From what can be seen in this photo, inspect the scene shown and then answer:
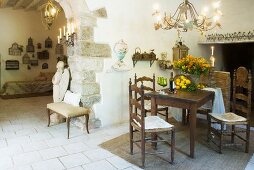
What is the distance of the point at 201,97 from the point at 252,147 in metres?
1.04

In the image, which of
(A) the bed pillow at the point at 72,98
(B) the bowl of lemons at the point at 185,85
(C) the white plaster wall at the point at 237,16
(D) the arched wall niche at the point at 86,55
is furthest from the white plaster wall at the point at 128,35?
(B) the bowl of lemons at the point at 185,85

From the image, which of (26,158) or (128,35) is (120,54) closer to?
(128,35)

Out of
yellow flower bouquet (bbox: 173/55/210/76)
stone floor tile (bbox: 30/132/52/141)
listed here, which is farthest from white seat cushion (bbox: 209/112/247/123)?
stone floor tile (bbox: 30/132/52/141)

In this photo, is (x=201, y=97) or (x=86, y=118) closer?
(x=201, y=97)

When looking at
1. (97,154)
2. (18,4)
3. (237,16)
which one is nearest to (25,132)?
(97,154)

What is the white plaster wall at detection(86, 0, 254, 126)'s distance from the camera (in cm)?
439

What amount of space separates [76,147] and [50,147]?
37 centimetres

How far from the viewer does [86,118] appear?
4008 millimetres

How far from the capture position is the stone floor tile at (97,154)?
3.12 m

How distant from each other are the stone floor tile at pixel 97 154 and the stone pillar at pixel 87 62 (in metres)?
1.00

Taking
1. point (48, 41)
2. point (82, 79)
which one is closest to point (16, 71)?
point (48, 41)

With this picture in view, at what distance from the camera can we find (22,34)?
8.73 m

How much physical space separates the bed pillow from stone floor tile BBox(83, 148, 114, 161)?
1.14m

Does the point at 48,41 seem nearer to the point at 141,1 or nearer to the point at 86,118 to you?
the point at 141,1
